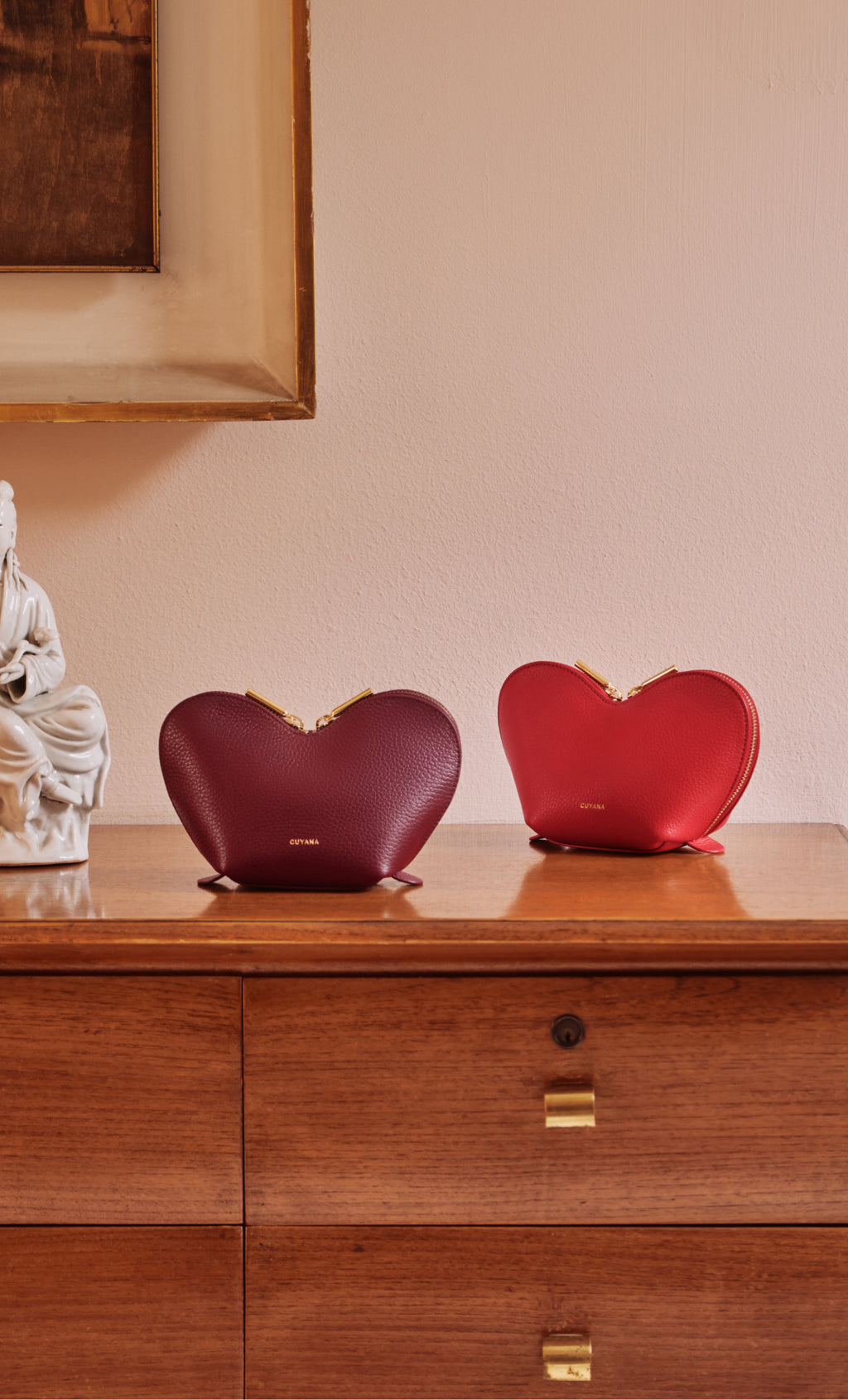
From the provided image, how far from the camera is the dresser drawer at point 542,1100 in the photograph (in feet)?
2.17

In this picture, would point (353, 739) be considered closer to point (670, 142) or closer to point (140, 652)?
point (140, 652)

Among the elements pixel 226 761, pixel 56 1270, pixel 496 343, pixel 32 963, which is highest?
pixel 496 343

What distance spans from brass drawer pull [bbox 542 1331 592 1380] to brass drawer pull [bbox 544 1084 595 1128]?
0.13 meters

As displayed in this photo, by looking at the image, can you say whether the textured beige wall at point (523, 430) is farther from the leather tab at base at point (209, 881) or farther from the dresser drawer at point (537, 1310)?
the dresser drawer at point (537, 1310)

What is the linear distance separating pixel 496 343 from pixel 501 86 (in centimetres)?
23

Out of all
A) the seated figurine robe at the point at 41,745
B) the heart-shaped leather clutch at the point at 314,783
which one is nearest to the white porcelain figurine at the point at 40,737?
the seated figurine robe at the point at 41,745

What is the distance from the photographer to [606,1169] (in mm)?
664

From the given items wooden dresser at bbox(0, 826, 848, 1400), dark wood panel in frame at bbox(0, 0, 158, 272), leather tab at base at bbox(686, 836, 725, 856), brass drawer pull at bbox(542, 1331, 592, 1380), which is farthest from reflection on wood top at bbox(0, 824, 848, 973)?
dark wood panel in frame at bbox(0, 0, 158, 272)

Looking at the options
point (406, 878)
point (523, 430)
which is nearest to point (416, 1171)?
point (406, 878)

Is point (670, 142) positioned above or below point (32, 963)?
above

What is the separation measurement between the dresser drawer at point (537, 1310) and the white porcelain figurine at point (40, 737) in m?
0.34

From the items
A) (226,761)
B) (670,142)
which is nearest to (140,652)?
(226,761)

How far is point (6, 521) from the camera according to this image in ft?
2.73

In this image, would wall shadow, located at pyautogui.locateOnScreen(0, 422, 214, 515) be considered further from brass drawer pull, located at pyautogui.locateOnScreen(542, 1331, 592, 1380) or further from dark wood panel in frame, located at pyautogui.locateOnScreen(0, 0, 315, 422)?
brass drawer pull, located at pyautogui.locateOnScreen(542, 1331, 592, 1380)
